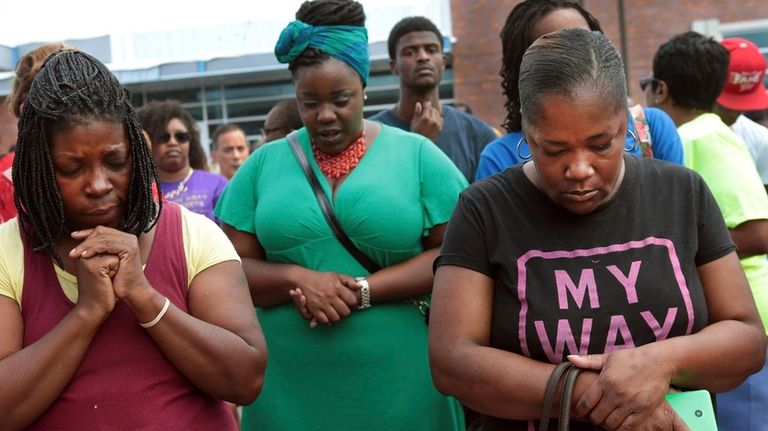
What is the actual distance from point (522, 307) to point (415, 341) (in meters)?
1.31

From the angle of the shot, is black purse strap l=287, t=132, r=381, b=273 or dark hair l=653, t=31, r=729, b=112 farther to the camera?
dark hair l=653, t=31, r=729, b=112

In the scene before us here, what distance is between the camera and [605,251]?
2.25m

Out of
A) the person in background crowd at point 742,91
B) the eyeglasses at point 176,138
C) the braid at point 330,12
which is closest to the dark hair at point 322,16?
the braid at point 330,12

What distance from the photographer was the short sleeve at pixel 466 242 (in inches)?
91.0

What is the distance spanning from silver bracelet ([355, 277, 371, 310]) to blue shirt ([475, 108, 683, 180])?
0.56 meters

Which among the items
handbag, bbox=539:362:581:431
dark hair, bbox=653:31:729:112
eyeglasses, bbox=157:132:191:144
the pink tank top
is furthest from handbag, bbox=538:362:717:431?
eyeglasses, bbox=157:132:191:144

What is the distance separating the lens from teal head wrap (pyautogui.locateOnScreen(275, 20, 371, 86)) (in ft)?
12.2

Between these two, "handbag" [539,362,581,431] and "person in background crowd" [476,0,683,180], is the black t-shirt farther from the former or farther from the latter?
"person in background crowd" [476,0,683,180]

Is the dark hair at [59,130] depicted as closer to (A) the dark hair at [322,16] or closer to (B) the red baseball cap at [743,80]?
(A) the dark hair at [322,16]

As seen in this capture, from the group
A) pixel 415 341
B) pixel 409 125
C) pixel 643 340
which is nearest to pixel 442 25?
pixel 409 125

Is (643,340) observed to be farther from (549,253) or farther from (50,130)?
(50,130)

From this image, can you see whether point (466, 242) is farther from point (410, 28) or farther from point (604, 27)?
point (604, 27)

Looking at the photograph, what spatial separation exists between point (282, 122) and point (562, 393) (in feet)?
13.6

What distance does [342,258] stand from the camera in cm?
357
